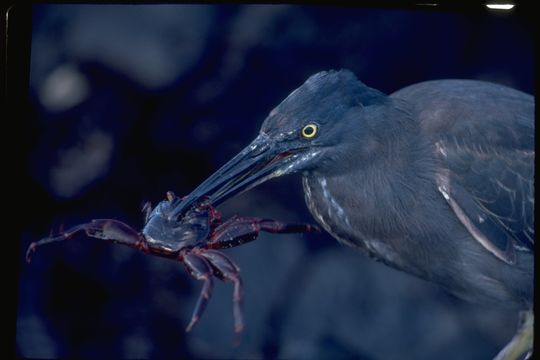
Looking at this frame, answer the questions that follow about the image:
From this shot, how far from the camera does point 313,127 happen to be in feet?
5.10

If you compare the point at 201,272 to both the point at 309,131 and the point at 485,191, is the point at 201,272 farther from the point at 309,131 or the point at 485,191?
the point at 485,191

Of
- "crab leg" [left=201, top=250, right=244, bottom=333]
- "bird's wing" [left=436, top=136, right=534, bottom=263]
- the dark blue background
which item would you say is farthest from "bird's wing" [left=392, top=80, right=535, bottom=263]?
"crab leg" [left=201, top=250, right=244, bottom=333]

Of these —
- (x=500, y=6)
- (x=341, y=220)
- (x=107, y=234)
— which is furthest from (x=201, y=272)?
(x=500, y=6)

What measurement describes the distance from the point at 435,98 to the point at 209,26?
653 millimetres

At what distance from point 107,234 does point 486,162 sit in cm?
103

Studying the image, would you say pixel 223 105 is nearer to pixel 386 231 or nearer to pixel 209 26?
pixel 209 26

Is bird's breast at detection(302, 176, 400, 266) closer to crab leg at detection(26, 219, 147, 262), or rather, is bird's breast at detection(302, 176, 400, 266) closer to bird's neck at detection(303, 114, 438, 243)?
bird's neck at detection(303, 114, 438, 243)

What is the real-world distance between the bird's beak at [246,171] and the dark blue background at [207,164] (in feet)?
0.22

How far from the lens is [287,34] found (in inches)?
67.2

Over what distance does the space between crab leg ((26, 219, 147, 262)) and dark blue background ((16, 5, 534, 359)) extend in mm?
24

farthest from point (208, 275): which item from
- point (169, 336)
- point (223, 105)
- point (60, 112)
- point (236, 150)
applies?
point (60, 112)

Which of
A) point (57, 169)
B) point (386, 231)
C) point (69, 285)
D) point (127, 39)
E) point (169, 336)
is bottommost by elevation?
point (169, 336)

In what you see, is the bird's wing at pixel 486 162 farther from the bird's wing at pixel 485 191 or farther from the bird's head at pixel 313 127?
the bird's head at pixel 313 127

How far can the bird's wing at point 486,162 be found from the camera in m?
1.55
